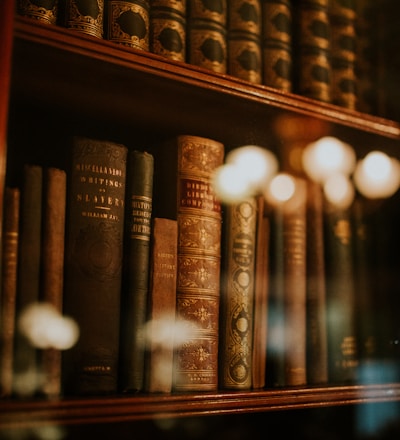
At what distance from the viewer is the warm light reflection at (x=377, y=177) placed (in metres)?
1.13

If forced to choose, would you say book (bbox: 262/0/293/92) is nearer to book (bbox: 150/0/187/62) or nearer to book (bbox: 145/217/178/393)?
book (bbox: 150/0/187/62)

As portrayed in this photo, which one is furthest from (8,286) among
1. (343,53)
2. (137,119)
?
(343,53)

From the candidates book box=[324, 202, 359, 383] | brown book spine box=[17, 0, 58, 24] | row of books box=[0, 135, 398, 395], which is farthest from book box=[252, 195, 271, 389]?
brown book spine box=[17, 0, 58, 24]

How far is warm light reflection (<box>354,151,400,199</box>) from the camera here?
113 cm

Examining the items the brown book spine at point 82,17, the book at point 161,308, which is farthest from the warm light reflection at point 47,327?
the brown book spine at point 82,17

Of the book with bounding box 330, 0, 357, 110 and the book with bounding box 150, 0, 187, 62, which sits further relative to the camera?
the book with bounding box 330, 0, 357, 110

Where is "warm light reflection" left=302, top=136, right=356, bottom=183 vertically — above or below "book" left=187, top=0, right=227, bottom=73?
below

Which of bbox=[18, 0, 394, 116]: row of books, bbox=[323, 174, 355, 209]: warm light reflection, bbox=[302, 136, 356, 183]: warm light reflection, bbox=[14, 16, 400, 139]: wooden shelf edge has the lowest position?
bbox=[323, 174, 355, 209]: warm light reflection

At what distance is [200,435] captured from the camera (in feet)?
3.38

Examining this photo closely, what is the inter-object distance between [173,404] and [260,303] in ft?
0.76

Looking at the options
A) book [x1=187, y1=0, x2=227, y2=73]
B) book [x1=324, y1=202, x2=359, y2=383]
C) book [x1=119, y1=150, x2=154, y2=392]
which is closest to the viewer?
book [x1=119, y1=150, x2=154, y2=392]

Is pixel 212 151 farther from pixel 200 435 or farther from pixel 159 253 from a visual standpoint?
pixel 200 435

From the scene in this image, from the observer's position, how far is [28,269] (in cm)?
73

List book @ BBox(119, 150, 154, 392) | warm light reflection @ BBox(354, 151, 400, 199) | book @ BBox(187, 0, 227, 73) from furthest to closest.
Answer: warm light reflection @ BBox(354, 151, 400, 199) < book @ BBox(187, 0, 227, 73) < book @ BBox(119, 150, 154, 392)
